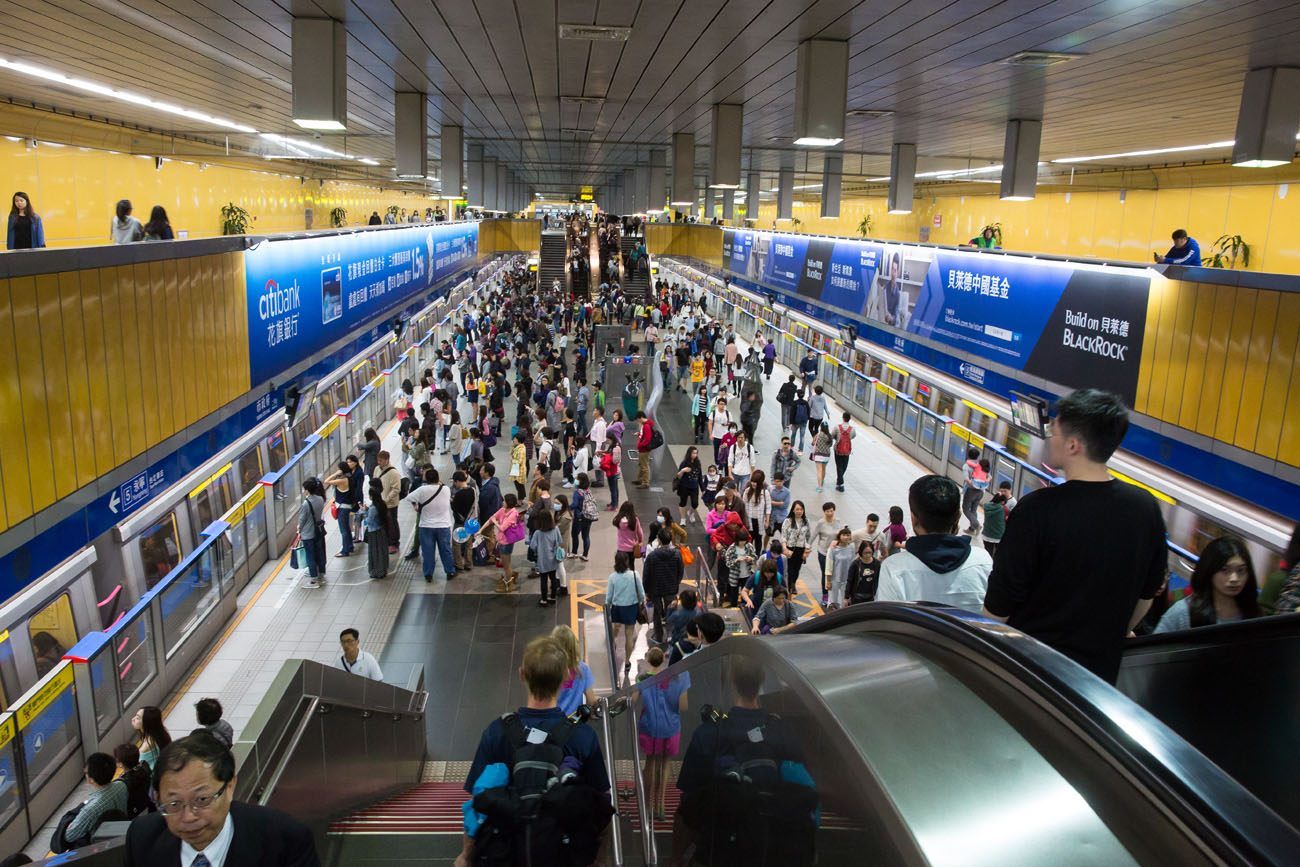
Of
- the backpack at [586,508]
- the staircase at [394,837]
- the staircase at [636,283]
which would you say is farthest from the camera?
the staircase at [636,283]

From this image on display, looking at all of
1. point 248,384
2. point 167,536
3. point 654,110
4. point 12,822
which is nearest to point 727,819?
point 12,822

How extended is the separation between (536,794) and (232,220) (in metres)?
24.0

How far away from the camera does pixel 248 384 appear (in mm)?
10828

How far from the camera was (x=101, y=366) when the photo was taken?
732cm

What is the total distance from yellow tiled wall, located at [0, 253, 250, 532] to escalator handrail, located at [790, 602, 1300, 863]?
21.7 ft

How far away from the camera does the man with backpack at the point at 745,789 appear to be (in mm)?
1859

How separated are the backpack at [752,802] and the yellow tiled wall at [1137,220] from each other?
1599cm

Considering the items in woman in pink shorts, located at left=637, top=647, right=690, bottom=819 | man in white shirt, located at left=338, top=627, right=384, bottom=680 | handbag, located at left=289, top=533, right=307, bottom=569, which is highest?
woman in pink shorts, located at left=637, top=647, right=690, bottom=819

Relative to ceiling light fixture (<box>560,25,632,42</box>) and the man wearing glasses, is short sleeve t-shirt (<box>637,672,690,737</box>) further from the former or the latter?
ceiling light fixture (<box>560,25,632,42</box>)

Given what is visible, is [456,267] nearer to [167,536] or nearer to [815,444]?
[815,444]

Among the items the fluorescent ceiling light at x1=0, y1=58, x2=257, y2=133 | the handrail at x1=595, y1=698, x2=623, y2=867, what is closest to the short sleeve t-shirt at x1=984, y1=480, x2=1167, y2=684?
the handrail at x1=595, y1=698, x2=623, y2=867

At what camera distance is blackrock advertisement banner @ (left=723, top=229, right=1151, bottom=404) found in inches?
429

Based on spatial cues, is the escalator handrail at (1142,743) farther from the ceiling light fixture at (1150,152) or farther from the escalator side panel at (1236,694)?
the ceiling light fixture at (1150,152)

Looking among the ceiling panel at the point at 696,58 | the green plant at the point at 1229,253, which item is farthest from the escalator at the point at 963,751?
the green plant at the point at 1229,253
